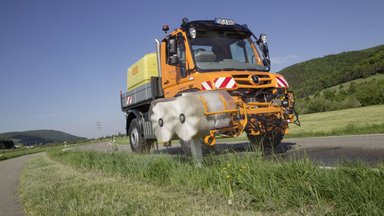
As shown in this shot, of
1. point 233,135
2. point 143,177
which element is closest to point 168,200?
point 143,177

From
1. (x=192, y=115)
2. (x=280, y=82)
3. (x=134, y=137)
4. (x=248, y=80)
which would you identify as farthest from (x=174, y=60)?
(x=134, y=137)

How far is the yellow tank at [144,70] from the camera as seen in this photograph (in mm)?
10844

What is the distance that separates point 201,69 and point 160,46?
2.37m

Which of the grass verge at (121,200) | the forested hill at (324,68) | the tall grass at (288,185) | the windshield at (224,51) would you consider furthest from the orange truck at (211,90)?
the forested hill at (324,68)

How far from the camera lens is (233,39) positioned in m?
9.05

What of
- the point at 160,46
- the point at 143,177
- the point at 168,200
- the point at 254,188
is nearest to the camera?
the point at 254,188

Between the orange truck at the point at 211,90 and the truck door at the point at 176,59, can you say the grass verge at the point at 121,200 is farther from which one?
the truck door at the point at 176,59

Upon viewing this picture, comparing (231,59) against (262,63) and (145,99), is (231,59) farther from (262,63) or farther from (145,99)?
(145,99)

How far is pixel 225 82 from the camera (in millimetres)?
7184

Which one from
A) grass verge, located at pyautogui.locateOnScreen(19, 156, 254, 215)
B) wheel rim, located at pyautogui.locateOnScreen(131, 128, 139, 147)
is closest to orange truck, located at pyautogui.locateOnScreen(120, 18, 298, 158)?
wheel rim, located at pyautogui.locateOnScreen(131, 128, 139, 147)

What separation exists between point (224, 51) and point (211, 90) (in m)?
2.74

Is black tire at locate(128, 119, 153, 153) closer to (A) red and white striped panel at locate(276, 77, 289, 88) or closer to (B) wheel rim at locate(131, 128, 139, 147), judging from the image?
(B) wheel rim at locate(131, 128, 139, 147)

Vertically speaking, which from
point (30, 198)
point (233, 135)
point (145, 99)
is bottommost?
point (30, 198)

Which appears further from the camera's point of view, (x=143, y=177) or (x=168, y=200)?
(x=143, y=177)
